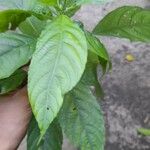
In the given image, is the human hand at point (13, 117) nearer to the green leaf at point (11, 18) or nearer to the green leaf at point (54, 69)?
the green leaf at point (11, 18)

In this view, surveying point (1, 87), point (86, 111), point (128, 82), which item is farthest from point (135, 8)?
point (128, 82)

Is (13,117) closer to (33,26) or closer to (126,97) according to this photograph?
(33,26)

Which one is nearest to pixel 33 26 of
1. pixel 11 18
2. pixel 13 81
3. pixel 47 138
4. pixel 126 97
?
pixel 11 18

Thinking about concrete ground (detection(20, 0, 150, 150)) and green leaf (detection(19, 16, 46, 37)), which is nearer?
green leaf (detection(19, 16, 46, 37))

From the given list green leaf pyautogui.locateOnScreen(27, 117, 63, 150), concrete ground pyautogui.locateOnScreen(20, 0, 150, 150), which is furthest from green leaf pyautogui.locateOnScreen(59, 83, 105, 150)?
concrete ground pyautogui.locateOnScreen(20, 0, 150, 150)

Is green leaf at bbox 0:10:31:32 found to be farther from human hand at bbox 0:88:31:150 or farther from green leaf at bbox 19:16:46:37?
human hand at bbox 0:88:31:150

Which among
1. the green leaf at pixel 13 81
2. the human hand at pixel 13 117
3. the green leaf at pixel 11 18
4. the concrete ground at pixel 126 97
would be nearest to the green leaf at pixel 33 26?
the green leaf at pixel 11 18
